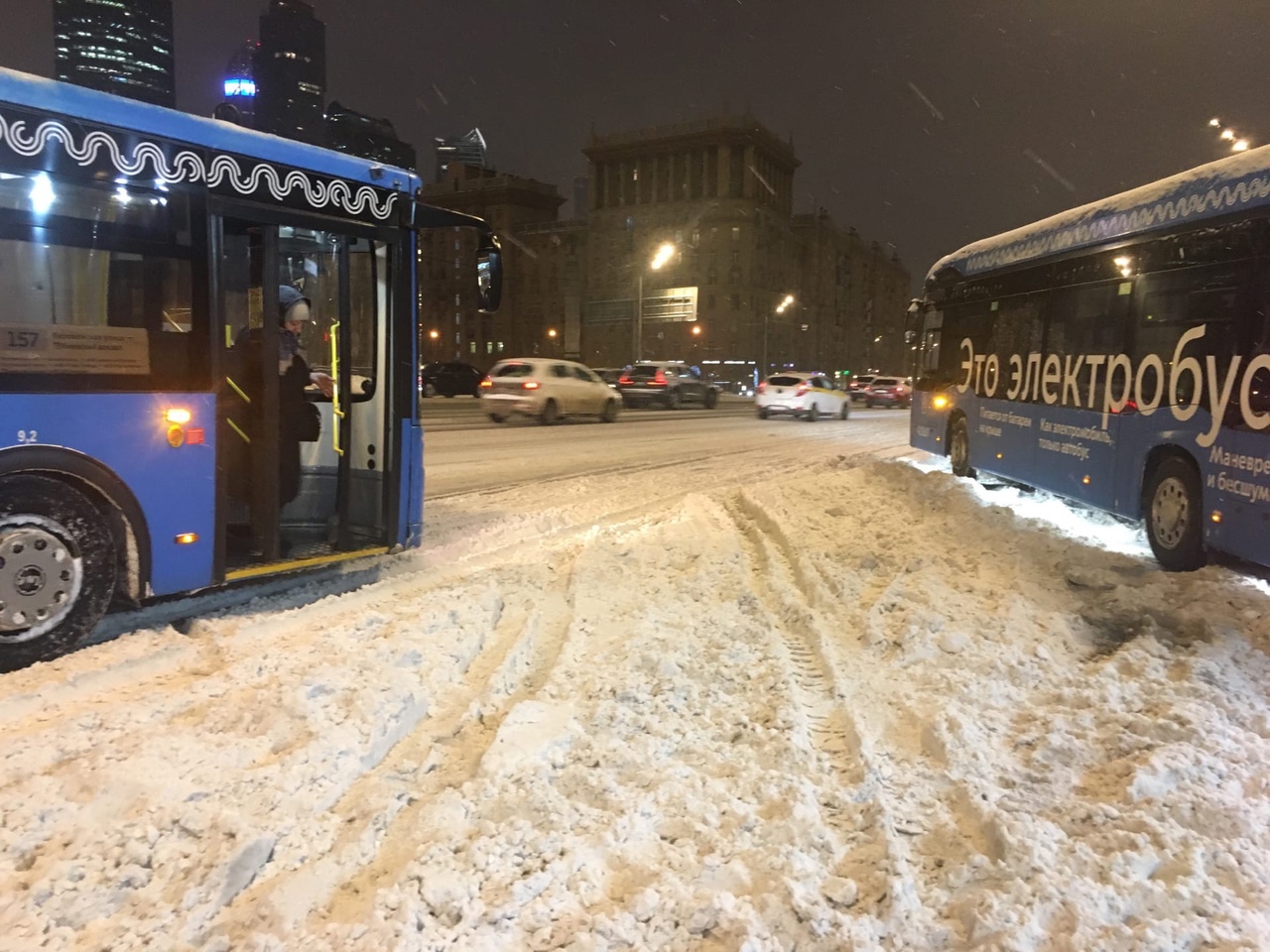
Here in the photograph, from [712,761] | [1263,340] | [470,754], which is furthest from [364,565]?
[1263,340]

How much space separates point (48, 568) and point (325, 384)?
9.05 feet

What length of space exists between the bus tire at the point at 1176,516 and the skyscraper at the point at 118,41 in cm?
19080

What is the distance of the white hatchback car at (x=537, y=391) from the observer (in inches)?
877

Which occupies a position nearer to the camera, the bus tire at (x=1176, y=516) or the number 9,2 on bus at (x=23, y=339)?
the number 9,2 on bus at (x=23, y=339)

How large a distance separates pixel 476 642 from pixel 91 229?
3.27 m

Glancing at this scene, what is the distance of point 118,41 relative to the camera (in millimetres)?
177625

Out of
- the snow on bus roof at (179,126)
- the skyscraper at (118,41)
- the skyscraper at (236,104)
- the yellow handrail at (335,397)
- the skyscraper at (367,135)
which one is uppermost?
the skyscraper at (118,41)

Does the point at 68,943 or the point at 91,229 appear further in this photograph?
the point at 91,229

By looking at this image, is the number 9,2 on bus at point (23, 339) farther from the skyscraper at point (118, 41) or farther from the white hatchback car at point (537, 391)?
the skyscraper at point (118, 41)

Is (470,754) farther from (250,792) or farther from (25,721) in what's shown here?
(25,721)

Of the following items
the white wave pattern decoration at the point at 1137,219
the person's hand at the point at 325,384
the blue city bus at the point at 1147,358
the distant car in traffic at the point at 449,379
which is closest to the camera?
the blue city bus at the point at 1147,358

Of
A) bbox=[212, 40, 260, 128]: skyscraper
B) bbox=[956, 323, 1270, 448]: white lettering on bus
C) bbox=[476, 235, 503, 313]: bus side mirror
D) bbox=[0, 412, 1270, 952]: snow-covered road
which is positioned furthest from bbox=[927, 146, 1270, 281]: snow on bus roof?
bbox=[212, 40, 260, 128]: skyscraper

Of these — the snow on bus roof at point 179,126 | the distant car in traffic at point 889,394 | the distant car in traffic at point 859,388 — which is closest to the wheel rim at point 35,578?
the snow on bus roof at point 179,126

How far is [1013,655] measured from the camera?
5035 millimetres
